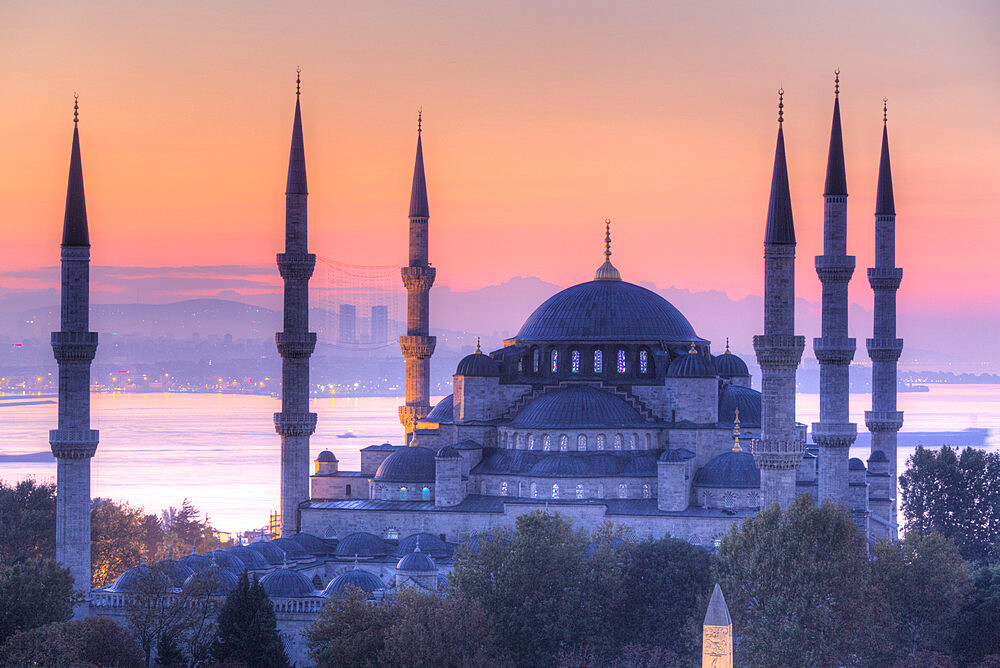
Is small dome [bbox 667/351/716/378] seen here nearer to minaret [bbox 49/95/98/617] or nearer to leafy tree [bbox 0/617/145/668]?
minaret [bbox 49/95/98/617]

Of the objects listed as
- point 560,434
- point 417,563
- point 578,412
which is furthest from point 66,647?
point 578,412

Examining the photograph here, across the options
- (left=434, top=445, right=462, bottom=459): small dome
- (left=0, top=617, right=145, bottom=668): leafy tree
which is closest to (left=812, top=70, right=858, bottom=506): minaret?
(left=434, top=445, right=462, bottom=459): small dome

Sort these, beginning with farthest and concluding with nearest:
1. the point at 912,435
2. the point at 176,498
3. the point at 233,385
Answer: the point at 233,385, the point at 912,435, the point at 176,498

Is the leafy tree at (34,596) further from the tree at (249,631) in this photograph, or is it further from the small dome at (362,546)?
the small dome at (362,546)

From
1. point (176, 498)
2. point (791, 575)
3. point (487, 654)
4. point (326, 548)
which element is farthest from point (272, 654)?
point (176, 498)

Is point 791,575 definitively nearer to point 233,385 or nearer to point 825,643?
point 825,643

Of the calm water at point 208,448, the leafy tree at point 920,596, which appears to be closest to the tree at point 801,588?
the leafy tree at point 920,596
